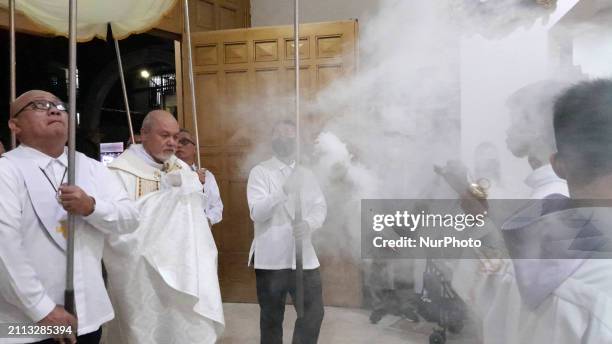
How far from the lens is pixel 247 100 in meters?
2.38

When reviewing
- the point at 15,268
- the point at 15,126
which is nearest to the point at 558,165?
the point at 15,268

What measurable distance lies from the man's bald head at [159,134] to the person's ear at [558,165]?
1.56 metres

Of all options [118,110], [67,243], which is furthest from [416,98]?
[118,110]

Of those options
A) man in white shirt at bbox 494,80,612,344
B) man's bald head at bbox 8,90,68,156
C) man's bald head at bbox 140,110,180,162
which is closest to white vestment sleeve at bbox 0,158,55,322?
man's bald head at bbox 8,90,68,156

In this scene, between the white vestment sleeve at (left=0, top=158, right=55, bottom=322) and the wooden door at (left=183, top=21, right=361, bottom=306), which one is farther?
the wooden door at (left=183, top=21, right=361, bottom=306)

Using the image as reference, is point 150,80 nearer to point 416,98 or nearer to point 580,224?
point 416,98

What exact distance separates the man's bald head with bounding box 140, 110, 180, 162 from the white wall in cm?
96

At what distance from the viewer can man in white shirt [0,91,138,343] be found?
1246 mm

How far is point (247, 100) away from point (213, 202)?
61 cm

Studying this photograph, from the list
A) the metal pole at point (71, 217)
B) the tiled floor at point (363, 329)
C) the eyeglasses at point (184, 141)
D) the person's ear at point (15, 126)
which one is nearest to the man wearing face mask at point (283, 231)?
the tiled floor at point (363, 329)

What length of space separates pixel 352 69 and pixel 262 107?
1.86ft

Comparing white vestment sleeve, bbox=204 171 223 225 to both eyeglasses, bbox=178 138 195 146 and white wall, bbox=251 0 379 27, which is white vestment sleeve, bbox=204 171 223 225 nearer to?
eyeglasses, bbox=178 138 195 146

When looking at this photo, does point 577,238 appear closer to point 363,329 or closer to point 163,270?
point 363,329

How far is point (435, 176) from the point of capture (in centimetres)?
168
